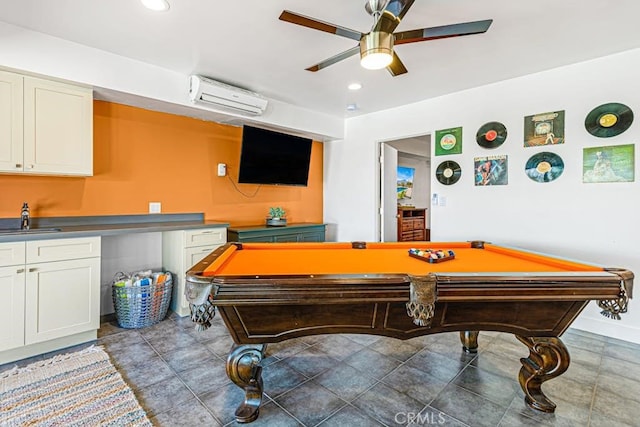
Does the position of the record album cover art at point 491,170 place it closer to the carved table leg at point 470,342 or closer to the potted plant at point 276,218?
the carved table leg at point 470,342

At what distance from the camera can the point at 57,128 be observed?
241 centimetres

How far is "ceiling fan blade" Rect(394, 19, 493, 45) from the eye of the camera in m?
1.66

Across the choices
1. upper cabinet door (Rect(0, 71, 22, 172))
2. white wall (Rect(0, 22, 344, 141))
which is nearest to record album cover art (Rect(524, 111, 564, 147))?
white wall (Rect(0, 22, 344, 141))

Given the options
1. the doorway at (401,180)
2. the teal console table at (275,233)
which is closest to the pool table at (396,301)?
the teal console table at (275,233)

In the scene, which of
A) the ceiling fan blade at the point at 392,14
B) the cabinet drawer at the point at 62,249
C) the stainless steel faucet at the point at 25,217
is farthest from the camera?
the stainless steel faucet at the point at 25,217

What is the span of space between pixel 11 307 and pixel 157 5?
231 cm

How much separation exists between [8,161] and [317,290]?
2549mm

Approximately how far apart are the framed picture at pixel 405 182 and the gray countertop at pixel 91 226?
4.85 metres

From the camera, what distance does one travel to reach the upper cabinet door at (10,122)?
2.19m

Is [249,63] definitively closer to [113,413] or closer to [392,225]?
[113,413]

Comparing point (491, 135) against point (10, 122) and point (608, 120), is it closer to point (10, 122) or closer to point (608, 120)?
point (608, 120)

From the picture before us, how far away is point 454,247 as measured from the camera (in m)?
2.42

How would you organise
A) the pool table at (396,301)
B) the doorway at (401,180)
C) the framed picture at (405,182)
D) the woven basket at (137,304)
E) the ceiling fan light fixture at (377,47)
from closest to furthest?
the pool table at (396,301), the ceiling fan light fixture at (377,47), the woven basket at (137,304), the doorway at (401,180), the framed picture at (405,182)

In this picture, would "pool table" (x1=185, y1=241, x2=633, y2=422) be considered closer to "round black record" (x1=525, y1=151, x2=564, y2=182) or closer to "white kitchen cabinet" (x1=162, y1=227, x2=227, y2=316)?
"white kitchen cabinet" (x1=162, y1=227, x2=227, y2=316)
